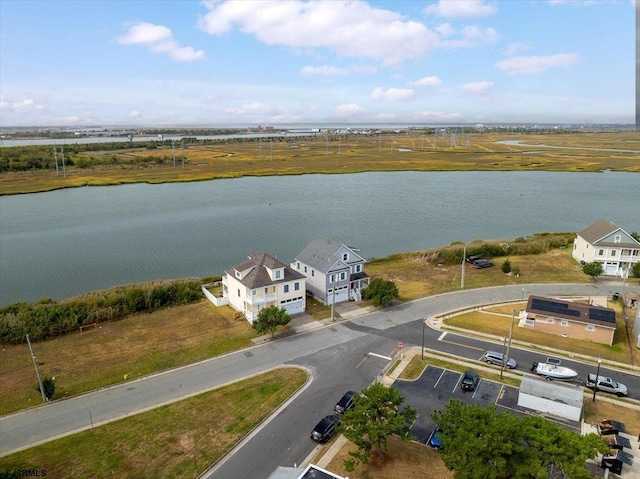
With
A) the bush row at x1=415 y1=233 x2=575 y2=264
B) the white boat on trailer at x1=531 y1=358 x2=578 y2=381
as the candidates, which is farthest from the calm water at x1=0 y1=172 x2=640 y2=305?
the white boat on trailer at x1=531 y1=358 x2=578 y2=381

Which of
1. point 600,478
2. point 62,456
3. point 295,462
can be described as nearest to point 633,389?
point 600,478

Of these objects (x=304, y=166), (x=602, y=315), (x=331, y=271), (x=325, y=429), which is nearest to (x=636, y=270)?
(x=602, y=315)

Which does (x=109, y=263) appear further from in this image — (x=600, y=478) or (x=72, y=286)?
(x=600, y=478)

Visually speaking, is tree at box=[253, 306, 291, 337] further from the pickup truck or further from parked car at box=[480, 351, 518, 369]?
the pickup truck

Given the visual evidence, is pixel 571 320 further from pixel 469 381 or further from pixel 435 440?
pixel 435 440

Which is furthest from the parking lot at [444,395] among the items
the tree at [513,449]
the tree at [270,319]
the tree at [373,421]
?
the tree at [270,319]
